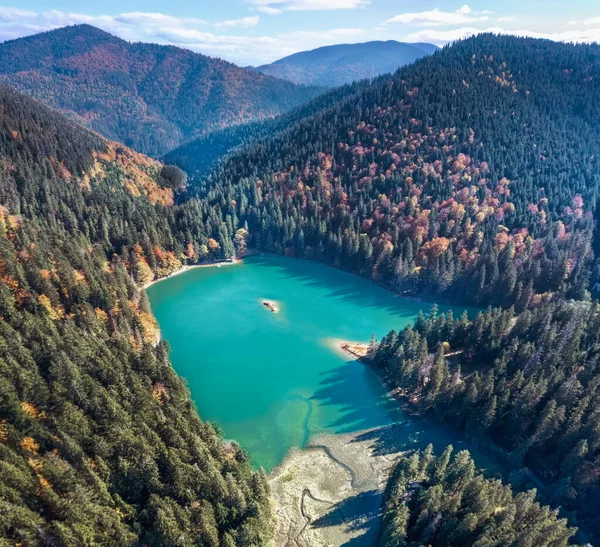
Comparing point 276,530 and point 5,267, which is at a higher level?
point 5,267

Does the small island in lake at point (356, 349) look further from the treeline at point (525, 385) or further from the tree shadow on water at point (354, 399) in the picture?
the treeline at point (525, 385)

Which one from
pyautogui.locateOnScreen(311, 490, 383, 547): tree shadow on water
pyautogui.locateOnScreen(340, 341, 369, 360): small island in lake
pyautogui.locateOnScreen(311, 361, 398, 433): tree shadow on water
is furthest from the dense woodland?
pyautogui.locateOnScreen(340, 341, 369, 360): small island in lake

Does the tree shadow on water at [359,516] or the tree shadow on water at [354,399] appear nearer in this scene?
the tree shadow on water at [359,516]

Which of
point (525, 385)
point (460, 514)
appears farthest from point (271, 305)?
point (460, 514)

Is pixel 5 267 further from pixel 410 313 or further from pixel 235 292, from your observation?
pixel 410 313

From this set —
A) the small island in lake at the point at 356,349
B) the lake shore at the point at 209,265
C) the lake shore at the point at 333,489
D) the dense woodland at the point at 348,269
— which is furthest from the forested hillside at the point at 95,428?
the small island in lake at the point at 356,349

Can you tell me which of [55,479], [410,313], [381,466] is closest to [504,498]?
[381,466]

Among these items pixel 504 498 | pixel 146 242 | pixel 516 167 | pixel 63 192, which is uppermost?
pixel 516 167
